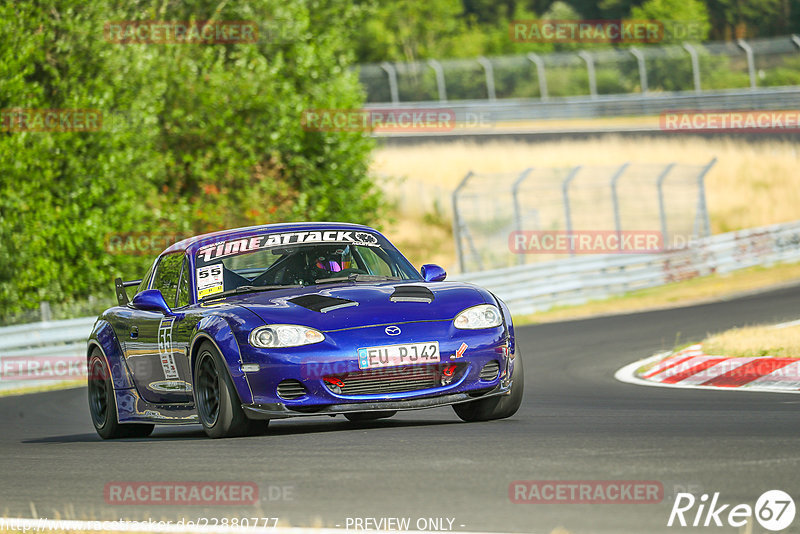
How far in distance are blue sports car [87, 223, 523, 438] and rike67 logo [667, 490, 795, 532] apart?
2.81m

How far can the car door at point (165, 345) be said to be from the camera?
28.6 ft

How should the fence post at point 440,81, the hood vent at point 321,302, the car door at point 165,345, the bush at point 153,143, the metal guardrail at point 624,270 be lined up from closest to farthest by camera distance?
1. the hood vent at point 321,302
2. the car door at point 165,345
3. the bush at point 153,143
4. the metal guardrail at point 624,270
5. the fence post at point 440,81

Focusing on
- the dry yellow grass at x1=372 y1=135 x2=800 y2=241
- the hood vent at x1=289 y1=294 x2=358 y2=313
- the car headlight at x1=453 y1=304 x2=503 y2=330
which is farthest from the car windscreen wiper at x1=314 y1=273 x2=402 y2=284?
the dry yellow grass at x1=372 y1=135 x2=800 y2=241

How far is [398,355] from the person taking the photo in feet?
25.5

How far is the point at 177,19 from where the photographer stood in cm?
2850

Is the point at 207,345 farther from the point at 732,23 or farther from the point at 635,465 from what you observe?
the point at 732,23

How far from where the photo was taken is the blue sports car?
25.5 ft

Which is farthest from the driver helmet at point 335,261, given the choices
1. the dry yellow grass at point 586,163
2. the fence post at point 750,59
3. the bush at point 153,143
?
→ the fence post at point 750,59

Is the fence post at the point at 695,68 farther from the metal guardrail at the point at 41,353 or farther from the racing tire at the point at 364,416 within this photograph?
the racing tire at the point at 364,416

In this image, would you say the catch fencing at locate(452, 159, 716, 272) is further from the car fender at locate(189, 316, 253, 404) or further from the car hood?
the car fender at locate(189, 316, 253, 404)

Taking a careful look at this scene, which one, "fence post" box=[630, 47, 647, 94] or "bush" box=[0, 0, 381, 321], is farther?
"fence post" box=[630, 47, 647, 94]

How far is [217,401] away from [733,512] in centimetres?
397

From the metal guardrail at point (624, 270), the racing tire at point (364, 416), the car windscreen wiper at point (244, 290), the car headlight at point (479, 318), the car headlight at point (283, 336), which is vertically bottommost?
the metal guardrail at point (624, 270)

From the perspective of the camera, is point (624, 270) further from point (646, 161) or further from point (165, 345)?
point (646, 161)
